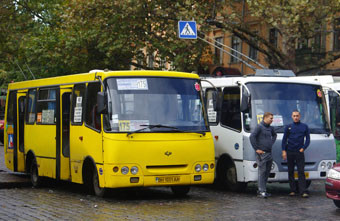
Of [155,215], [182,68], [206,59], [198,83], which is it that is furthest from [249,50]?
[155,215]

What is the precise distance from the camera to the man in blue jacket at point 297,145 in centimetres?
1521

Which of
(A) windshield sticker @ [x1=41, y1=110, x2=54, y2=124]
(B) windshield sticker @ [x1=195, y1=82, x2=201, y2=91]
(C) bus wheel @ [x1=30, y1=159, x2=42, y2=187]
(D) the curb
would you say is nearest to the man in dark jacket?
(B) windshield sticker @ [x1=195, y1=82, x2=201, y2=91]

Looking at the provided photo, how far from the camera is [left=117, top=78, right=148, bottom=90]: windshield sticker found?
14.2 m

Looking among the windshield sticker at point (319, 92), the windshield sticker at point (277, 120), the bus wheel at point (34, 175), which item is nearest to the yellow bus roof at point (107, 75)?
the bus wheel at point (34, 175)

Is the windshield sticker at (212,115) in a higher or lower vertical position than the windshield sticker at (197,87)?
lower

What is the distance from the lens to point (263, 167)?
1509cm

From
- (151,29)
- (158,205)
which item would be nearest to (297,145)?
(158,205)

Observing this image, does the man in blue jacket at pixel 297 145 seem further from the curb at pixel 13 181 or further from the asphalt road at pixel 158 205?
the curb at pixel 13 181

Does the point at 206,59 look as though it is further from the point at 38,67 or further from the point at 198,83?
the point at 198,83

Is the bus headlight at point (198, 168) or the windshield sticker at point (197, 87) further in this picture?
the windshield sticker at point (197, 87)

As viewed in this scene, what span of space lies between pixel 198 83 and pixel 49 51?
23.1 metres

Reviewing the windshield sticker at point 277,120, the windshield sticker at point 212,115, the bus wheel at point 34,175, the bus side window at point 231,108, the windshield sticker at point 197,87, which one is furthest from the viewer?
the bus wheel at point 34,175

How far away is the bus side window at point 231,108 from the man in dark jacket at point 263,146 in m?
0.85

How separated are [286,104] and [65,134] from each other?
455 centimetres
